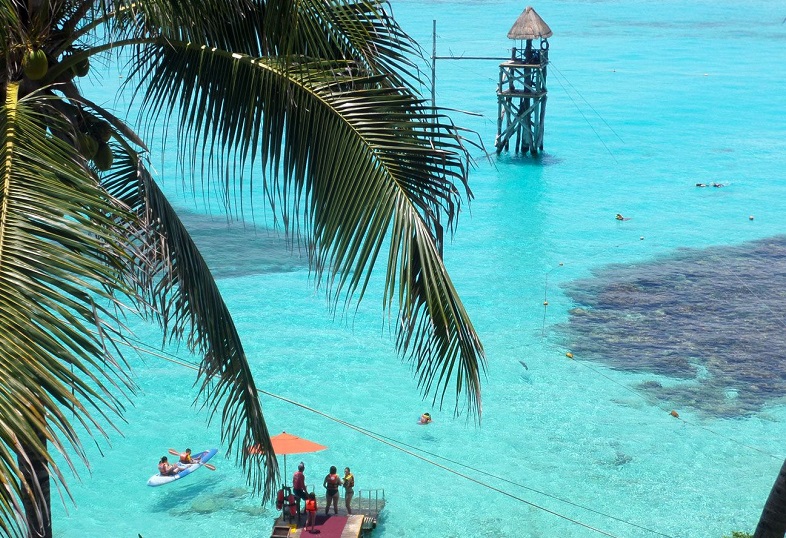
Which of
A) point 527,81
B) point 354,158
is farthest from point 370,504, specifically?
point 527,81

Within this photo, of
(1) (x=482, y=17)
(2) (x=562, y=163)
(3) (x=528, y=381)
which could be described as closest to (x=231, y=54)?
(3) (x=528, y=381)

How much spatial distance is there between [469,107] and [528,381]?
31.0m

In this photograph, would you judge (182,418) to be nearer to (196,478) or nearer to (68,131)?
(196,478)

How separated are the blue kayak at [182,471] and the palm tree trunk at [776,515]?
9866mm

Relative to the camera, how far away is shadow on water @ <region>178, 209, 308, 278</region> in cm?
2345

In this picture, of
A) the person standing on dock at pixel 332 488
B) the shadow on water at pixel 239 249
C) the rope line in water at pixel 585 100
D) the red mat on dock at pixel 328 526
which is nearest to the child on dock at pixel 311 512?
the red mat on dock at pixel 328 526

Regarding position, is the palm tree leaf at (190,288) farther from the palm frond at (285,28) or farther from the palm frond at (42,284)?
the palm frond at (42,284)

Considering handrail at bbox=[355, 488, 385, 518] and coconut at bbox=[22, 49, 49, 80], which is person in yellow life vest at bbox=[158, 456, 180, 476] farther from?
coconut at bbox=[22, 49, 49, 80]

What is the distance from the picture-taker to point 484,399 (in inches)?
692

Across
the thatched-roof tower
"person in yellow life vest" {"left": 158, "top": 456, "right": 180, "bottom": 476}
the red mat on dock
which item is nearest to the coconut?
the red mat on dock

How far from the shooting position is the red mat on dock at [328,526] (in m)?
11.8

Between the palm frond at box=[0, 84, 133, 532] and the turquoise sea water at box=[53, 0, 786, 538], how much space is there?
6.48m

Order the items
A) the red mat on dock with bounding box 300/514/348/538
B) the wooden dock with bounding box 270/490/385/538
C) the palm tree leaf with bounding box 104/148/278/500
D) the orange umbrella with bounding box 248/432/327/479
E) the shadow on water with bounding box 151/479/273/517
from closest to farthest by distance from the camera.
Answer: the palm tree leaf with bounding box 104/148/278/500
the red mat on dock with bounding box 300/514/348/538
the wooden dock with bounding box 270/490/385/538
the orange umbrella with bounding box 248/432/327/479
the shadow on water with bounding box 151/479/273/517

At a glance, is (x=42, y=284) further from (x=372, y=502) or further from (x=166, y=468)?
→ (x=166, y=468)
